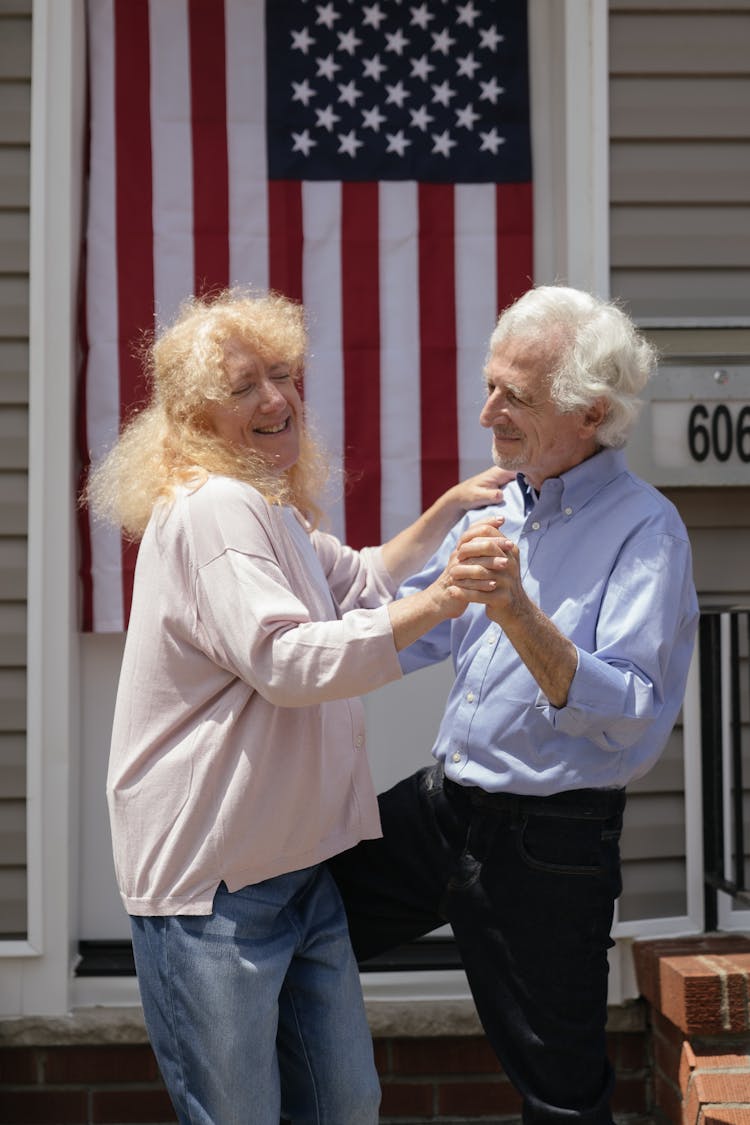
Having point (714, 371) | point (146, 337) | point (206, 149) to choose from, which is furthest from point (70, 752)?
point (714, 371)

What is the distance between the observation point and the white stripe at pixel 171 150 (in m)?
3.75

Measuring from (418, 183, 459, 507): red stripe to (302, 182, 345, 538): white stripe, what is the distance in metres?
0.24

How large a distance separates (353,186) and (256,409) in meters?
1.58

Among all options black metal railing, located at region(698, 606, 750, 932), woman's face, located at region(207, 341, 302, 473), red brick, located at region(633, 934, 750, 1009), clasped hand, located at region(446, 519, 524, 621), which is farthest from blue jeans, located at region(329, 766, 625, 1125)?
black metal railing, located at region(698, 606, 750, 932)

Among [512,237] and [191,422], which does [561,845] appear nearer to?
[191,422]

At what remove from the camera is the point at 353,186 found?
150 inches

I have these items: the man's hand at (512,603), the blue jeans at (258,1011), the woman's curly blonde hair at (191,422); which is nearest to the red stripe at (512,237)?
the woman's curly blonde hair at (191,422)

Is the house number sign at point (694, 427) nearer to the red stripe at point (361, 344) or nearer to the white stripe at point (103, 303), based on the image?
the red stripe at point (361, 344)

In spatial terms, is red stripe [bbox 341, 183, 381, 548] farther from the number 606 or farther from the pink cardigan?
the pink cardigan

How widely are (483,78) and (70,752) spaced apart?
7.33 feet

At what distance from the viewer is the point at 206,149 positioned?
12.4ft

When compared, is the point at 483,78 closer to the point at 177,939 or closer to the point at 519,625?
the point at 519,625

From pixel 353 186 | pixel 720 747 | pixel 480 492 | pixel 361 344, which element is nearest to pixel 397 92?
pixel 353 186

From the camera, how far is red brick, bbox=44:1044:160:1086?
359 cm
